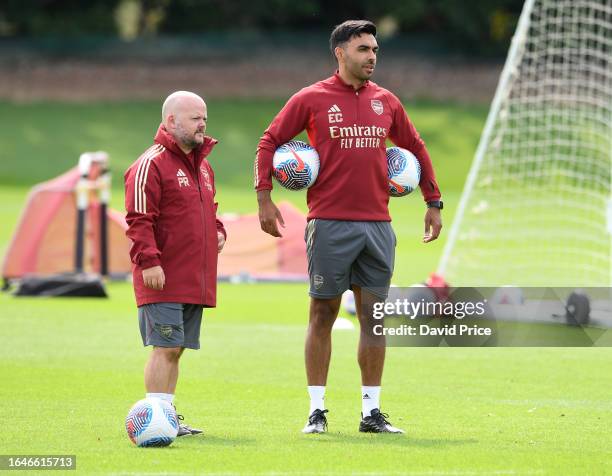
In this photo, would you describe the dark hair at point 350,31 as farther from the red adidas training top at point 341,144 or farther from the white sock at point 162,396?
the white sock at point 162,396

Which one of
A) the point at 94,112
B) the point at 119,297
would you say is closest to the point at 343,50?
the point at 119,297

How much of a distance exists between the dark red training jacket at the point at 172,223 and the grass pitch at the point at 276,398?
33.5 inches

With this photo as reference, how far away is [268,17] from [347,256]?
158ft

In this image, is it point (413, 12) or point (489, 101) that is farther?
point (413, 12)

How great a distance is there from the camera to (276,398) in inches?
369

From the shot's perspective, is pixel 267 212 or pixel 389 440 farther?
pixel 267 212

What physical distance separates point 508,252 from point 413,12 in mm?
32188

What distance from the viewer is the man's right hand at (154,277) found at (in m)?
7.47

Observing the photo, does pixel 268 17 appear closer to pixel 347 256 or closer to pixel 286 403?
pixel 286 403

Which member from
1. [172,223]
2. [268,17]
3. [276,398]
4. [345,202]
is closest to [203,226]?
[172,223]

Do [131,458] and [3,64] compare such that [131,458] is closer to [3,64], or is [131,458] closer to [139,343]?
[139,343]

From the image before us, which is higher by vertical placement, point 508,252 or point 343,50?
point 508,252

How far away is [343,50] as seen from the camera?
26.3 feet

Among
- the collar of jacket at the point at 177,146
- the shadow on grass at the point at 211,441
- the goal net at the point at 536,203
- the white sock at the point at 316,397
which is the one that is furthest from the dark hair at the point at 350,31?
the goal net at the point at 536,203
